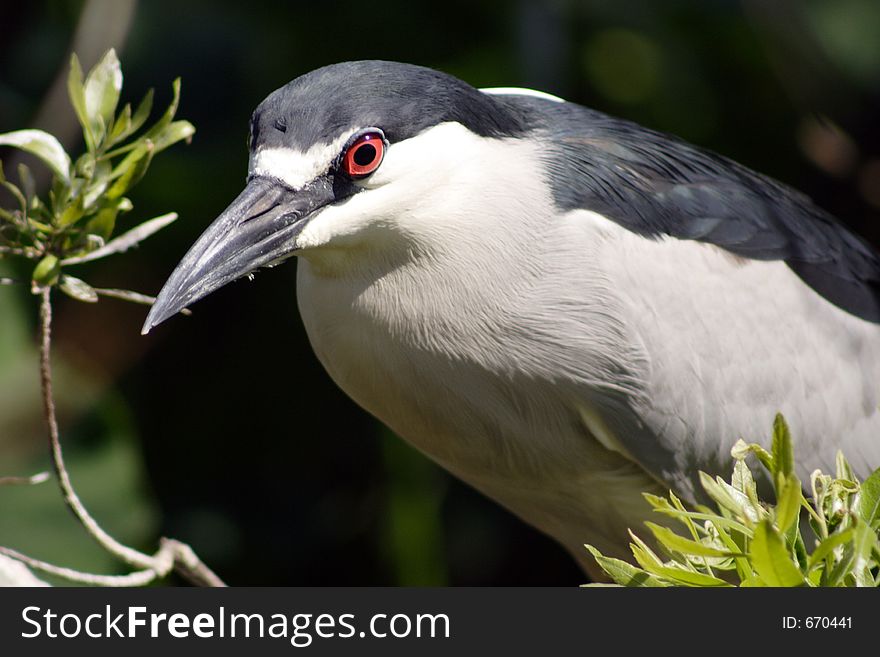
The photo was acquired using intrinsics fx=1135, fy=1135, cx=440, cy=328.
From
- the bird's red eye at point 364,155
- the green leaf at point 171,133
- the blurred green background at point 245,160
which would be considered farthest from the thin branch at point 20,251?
the blurred green background at point 245,160

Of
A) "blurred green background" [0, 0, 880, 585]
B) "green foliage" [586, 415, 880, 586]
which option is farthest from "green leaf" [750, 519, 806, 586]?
"blurred green background" [0, 0, 880, 585]

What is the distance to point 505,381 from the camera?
184cm

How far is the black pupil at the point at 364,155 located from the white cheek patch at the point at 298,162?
3 centimetres

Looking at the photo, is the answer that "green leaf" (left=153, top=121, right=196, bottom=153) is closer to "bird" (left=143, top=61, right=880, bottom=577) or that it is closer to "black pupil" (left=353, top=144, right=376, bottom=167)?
"bird" (left=143, top=61, right=880, bottom=577)

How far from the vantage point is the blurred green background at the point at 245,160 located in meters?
3.21

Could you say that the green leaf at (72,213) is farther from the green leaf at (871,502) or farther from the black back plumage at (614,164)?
the green leaf at (871,502)

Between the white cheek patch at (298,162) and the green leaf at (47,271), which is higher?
the white cheek patch at (298,162)

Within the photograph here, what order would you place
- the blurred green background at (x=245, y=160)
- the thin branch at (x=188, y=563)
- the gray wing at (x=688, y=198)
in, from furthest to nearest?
the blurred green background at (x=245, y=160) → the gray wing at (x=688, y=198) → the thin branch at (x=188, y=563)

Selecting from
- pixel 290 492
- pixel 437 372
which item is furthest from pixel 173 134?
pixel 290 492

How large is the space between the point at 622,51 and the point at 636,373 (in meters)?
2.07

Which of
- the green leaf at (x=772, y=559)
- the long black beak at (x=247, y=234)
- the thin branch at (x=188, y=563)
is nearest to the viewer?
the green leaf at (x=772, y=559)

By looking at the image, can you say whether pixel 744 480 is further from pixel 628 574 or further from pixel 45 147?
pixel 45 147

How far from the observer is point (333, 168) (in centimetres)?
160

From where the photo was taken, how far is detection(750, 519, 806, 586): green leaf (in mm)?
991
